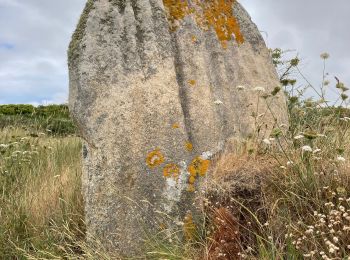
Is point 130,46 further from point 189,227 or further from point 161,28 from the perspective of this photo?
point 189,227

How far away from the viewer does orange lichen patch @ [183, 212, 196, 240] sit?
3805 mm

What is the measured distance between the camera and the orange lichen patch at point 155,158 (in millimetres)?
3961

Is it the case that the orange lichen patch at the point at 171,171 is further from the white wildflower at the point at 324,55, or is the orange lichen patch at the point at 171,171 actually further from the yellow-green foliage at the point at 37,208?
the white wildflower at the point at 324,55

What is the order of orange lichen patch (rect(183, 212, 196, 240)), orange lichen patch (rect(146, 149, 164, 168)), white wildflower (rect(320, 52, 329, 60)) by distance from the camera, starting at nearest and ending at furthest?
orange lichen patch (rect(183, 212, 196, 240))
orange lichen patch (rect(146, 149, 164, 168))
white wildflower (rect(320, 52, 329, 60))

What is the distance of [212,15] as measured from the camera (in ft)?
16.2

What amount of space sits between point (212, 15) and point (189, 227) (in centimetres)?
211

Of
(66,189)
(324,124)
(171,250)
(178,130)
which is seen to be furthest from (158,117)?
(324,124)

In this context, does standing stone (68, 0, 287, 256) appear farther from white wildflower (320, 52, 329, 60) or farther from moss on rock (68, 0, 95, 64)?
white wildflower (320, 52, 329, 60)

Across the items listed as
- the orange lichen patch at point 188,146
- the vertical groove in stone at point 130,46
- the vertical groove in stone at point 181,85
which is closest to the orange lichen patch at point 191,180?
the orange lichen patch at point 188,146

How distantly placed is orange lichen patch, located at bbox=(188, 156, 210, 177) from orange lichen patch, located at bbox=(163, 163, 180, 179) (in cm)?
10

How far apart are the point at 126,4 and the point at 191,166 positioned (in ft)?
4.94

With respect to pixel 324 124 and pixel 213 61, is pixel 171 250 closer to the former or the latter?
pixel 213 61

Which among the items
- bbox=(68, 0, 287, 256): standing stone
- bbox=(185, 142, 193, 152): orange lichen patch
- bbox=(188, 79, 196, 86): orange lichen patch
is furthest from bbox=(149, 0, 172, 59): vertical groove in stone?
bbox=(185, 142, 193, 152): orange lichen patch

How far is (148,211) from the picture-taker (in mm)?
3914
